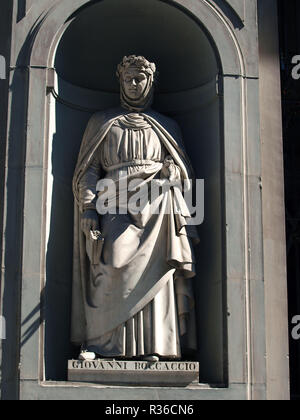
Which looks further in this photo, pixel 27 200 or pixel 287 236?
pixel 287 236

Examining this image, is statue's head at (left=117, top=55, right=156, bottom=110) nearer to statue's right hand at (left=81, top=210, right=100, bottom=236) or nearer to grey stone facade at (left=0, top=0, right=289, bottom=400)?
grey stone facade at (left=0, top=0, right=289, bottom=400)

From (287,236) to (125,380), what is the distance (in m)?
3.92

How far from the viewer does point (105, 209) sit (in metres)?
17.2

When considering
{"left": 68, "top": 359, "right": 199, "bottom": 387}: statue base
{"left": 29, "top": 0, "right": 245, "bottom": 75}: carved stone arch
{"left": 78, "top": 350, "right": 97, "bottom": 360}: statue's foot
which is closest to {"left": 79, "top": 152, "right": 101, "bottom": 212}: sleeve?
{"left": 29, "top": 0, "right": 245, "bottom": 75}: carved stone arch

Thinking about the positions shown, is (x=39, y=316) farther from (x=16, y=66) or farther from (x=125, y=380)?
(x=16, y=66)

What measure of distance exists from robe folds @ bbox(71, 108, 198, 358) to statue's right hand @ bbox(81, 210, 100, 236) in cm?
11

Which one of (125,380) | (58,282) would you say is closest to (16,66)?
(58,282)

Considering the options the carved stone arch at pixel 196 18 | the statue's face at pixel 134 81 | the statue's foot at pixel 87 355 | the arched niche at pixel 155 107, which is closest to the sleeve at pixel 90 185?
the arched niche at pixel 155 107

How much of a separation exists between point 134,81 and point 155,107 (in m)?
0.88

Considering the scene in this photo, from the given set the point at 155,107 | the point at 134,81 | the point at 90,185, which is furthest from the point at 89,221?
the point at 155,107

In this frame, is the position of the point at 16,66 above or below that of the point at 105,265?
above

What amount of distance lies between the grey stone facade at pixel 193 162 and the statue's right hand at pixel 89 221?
0.40 metres

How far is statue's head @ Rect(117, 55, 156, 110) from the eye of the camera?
17.8 m

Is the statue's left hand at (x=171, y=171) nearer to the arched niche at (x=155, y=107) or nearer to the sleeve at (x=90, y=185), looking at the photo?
the arched niche at (x=155, y=107)
